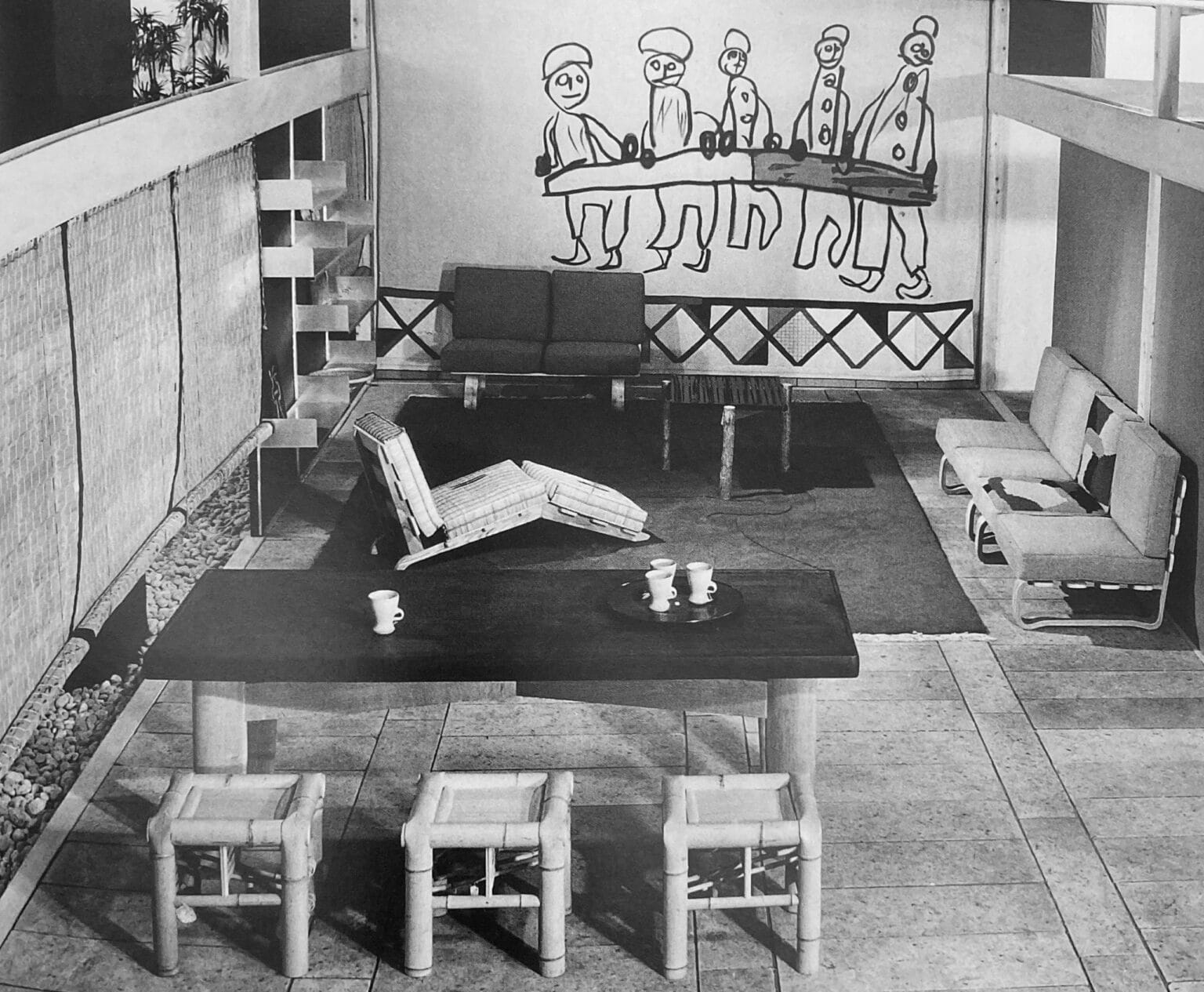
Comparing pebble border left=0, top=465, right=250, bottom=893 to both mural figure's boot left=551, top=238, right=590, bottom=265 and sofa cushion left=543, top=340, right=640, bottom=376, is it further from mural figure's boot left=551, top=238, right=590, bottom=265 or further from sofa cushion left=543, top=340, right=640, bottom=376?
mural figure's boot left=551, top=238, right=590, bottom=265

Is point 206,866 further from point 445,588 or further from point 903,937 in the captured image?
point 903,937

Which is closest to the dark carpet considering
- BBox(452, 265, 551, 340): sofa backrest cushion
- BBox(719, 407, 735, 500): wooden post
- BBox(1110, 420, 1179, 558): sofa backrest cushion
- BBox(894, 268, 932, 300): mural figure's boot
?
BBox(719, 407, 735, 500): wooden post

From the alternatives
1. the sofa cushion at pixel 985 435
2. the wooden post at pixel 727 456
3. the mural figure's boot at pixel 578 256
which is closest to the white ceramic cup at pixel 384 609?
the wooden post at pixel 727 456

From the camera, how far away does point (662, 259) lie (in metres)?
12.5

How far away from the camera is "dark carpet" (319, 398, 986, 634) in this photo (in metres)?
8.15

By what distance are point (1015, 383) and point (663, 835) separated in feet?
29.0

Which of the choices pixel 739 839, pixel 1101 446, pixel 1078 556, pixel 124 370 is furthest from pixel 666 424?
pixel 739 839

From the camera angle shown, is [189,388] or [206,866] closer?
[206,866]

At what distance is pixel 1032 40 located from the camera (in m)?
12.0

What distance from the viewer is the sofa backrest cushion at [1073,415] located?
28.5 feet

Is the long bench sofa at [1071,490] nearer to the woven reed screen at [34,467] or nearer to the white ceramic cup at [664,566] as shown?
the white ceramic cup at [664,566]

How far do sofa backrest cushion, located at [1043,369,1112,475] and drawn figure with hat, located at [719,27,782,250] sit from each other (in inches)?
150

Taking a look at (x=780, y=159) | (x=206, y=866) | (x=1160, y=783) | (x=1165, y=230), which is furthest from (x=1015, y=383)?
(x=206, y=866)

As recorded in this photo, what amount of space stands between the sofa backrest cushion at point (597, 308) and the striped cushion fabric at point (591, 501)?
3.63 metres
